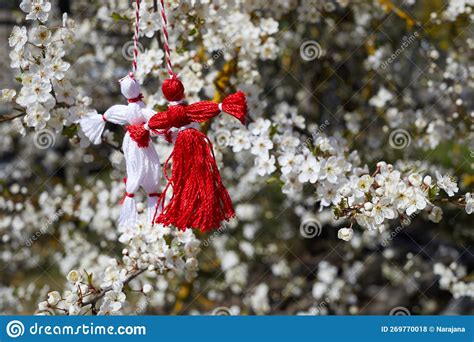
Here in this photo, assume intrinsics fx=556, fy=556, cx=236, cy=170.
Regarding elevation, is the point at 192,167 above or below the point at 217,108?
below

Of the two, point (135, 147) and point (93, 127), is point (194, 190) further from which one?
point (93, 127)

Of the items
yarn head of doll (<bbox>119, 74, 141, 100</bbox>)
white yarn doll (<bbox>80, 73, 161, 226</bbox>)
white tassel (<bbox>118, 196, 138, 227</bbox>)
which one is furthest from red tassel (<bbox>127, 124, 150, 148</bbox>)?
white tassel (<bbox>118, 196, 138, 227</bbox>)

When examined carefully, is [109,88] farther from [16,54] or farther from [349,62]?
[16,54]

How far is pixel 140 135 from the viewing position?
172 cm

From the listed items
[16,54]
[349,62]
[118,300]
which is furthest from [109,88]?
[118,300]

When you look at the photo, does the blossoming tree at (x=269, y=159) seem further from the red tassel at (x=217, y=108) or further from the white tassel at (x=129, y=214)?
the red tassel at (x=217, y=108)

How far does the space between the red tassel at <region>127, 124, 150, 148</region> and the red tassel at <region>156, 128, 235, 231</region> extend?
0.35 feet

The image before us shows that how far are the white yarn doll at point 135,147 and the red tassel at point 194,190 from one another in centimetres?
11

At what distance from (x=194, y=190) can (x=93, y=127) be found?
44 centimetres

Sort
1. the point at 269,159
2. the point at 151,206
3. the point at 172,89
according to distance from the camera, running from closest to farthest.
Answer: the point at 172,89
the point at 151,206
the point at 269,159

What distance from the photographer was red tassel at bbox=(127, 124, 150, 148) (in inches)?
67.6

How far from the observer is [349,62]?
3.88 meters

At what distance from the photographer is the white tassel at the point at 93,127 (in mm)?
1838

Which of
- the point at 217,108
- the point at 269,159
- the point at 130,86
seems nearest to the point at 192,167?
the point at 217,108
